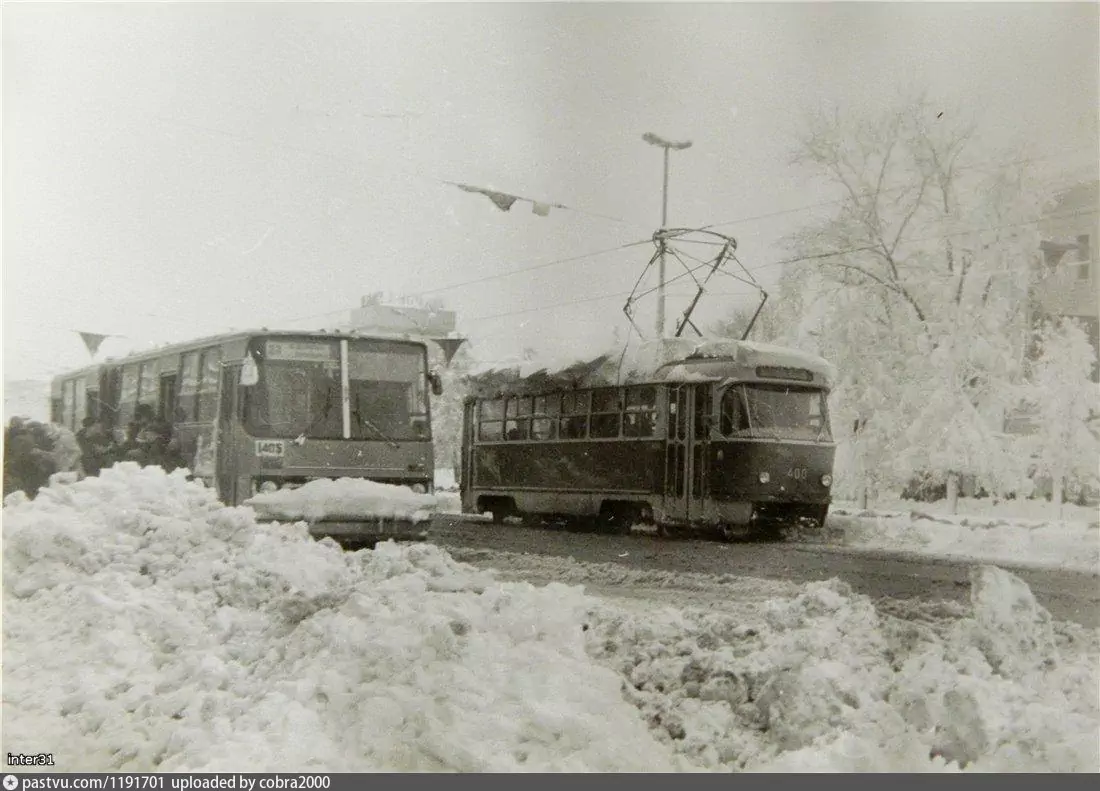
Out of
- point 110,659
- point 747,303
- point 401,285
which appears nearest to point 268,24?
point 401,285

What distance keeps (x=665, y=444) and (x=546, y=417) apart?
1.26 meters

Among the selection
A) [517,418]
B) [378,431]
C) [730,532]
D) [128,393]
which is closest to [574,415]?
[517,418]

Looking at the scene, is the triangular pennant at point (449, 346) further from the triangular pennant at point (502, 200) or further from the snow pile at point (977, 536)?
the snow pile at point (977, 536)

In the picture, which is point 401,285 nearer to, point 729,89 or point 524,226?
point 524,226

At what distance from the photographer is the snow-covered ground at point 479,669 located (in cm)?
457

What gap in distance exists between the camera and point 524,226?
20.6 feet

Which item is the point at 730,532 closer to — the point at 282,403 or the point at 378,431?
the point at 378,431

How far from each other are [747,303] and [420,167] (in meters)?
2.42

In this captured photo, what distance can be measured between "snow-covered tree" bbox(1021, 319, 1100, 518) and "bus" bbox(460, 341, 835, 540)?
1309mm

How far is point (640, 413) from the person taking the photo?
802cm

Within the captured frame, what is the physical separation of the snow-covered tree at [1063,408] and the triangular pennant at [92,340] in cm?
621

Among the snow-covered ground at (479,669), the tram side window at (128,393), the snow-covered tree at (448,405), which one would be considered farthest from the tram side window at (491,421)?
the tram side window at (128,393)

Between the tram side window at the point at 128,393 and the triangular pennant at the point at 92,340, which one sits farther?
the tram side window at the point at 128,393

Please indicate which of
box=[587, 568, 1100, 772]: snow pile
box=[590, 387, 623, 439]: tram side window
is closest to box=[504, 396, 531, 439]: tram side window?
box=[590, 387, 623, 439]: tram side window
